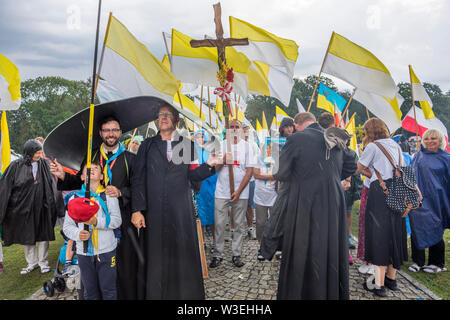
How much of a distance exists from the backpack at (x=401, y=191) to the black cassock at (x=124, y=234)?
3.07m

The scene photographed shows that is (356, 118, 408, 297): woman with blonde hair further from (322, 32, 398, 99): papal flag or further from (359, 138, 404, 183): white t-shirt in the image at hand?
(322, 32, 398, 99): papal flag

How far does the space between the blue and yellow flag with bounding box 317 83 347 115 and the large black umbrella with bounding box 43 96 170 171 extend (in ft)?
17.5

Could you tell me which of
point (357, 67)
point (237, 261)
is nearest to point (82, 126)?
point (237, 261)

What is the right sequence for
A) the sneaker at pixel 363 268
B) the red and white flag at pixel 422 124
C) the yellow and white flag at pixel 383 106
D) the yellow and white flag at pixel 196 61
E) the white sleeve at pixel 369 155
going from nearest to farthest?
the white sleeve at pixel 369 155, the sneaker at pixel 363 268, the yellow and white flag at pixel 383 106, the yellow and white flag at pixel 196 61, the red and white flag at pixel 422 124

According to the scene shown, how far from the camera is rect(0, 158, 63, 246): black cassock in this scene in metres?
4.42

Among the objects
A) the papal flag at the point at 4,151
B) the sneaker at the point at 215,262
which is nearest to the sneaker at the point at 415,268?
the sneaker at the point at 215,262

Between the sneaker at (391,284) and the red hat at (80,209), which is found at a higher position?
the red hat at (80,209)

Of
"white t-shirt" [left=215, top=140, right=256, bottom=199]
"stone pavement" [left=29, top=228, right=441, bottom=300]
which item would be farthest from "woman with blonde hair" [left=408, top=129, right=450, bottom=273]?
"white t-shirt" [left=215, top=140, right=256, bottom=199]

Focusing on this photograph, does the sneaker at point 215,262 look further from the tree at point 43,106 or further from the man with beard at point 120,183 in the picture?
the tree at point 43,106

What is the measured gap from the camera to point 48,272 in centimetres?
450

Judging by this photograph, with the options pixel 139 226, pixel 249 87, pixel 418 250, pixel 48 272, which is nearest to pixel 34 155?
pixel 48 272

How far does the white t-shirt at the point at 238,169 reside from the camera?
4.69 meters

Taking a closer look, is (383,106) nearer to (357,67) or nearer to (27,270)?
(357,67)

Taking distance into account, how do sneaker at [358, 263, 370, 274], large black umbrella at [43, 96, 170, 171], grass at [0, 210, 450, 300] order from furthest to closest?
sneaker at [358, 263, 370, 274], grass at [0, 210, 450, 300], large black umbrella at [43, 96, 170, 171]
